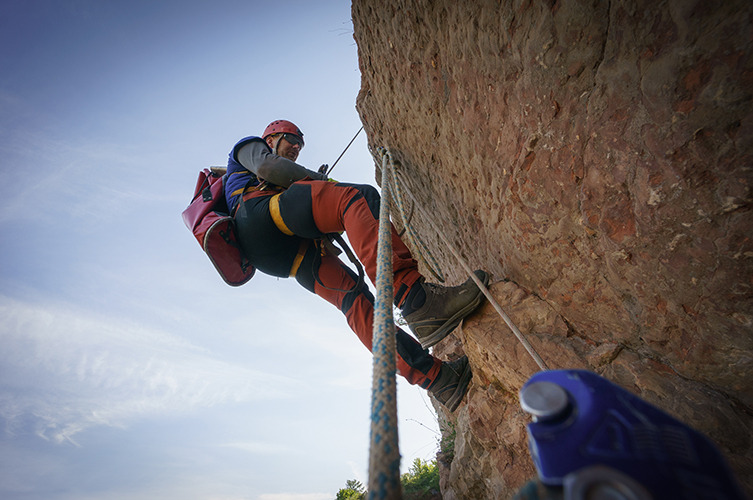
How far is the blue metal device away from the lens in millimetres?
434

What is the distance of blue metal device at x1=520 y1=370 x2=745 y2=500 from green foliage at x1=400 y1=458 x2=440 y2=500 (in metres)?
3.50

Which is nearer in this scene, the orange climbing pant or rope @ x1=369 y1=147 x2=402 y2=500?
rope @ x1=369 y1=147 x2=402 y2=500

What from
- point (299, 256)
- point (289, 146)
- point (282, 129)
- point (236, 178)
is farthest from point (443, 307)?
point (282, 129)

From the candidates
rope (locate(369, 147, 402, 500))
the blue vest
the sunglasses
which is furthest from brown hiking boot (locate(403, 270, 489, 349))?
the sunglasses

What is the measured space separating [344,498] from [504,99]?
4.28 meters

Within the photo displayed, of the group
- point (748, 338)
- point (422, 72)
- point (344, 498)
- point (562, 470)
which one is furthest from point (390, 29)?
point (344, 498)

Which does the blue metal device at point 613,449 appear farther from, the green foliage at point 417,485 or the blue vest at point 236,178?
the green foliage at point 417,485

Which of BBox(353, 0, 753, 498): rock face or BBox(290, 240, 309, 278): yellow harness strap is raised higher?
BBox(290, 240, 309, 278): yellow harness strap

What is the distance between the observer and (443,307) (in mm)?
2096

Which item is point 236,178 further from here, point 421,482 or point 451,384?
point 421,482

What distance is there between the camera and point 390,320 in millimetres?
914

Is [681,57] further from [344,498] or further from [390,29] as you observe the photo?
[344,498]

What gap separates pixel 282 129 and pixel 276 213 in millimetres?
1224

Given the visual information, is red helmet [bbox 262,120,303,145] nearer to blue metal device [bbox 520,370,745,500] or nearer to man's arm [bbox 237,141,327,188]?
man's arm [bbox 237,141,327,188]
